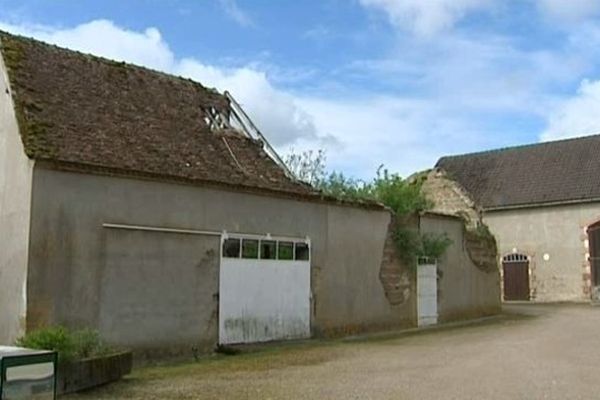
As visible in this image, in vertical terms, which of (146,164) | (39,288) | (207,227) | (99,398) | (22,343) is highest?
(146,164)

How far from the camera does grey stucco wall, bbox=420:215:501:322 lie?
22891 mm

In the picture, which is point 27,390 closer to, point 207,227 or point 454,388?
point 454,388

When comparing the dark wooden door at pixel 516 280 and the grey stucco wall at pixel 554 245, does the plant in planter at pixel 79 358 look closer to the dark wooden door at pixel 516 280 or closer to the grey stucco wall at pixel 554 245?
the grey stucco wall at pixel 554 245

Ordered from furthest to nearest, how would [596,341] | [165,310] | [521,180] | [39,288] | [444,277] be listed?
[521,180] < [444,277] < [596,341] < [165,310] < [39,288]

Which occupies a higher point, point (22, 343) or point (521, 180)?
point (521, 180)

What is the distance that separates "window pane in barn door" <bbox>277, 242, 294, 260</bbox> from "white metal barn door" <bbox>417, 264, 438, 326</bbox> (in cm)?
565

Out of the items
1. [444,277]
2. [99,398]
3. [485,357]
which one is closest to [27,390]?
[99,398]

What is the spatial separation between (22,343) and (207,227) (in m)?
5.33

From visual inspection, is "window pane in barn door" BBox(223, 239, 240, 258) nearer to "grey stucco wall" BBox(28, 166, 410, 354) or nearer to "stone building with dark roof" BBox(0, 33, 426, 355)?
"stone building with dark roof" BBox(0, 33, 426, 355)

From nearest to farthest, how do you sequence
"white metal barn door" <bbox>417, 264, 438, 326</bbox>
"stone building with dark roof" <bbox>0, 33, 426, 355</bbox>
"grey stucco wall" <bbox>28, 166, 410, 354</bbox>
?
1. "grey stucco wall" <bbox>28, 166, 410, 354</bbox>
2. "stone building with dark roof" <bbox>0, 33, 426, 355</bbox>
3. "white metal barn door" <bbox>417, 264, 438, 326</bbox>

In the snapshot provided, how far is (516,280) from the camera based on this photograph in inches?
1455

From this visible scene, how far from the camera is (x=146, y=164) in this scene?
14992 mm

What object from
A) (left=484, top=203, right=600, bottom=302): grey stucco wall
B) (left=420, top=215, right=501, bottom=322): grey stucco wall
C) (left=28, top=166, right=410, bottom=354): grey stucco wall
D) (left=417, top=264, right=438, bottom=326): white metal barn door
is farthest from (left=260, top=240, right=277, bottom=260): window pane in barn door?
(left=484, top=203, right=600, bottom=302): grey stucco wall

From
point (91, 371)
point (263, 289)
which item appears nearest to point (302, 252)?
point (263, 289)
